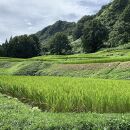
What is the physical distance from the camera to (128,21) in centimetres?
11738

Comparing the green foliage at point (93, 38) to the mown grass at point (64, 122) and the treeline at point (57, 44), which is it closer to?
the treeline at point (57, 44)

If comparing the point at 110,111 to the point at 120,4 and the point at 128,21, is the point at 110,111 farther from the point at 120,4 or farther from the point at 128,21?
the point at 120,4

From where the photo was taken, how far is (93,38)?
326 ft

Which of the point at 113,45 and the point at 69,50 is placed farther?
the point at 69,50

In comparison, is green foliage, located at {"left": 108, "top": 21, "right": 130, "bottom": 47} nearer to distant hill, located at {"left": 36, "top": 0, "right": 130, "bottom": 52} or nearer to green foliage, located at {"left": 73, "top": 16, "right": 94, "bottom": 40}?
distant hill, located at {"left": 36, "top": 0, "right": 130, "bottom": 52}

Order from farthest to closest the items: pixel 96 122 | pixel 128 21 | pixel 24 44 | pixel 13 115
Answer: pixel 128 21 → pixel 24 44 → pixel 13 115 → pixel 96 122

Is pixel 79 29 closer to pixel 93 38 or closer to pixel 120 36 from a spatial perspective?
pixel 120 36

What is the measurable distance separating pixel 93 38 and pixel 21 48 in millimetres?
20438

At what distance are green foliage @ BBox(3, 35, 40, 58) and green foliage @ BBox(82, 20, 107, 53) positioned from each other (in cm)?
1586

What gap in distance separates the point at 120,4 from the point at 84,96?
446ft

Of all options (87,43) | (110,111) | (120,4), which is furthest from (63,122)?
(120,4)

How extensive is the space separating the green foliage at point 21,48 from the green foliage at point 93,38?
Answer: 52.0 feet

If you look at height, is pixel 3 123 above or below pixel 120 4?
below

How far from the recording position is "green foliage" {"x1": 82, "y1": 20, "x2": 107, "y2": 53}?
99062mm
